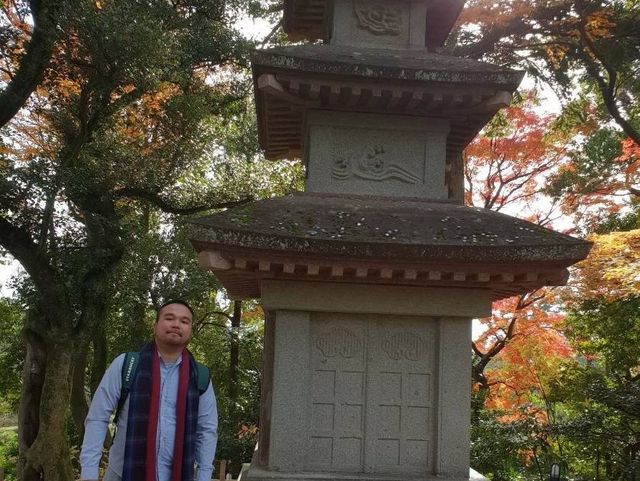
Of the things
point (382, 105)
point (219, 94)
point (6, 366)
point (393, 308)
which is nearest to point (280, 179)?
point (219, 94)

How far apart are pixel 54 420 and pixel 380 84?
31.7 feet

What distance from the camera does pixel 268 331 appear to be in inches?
299

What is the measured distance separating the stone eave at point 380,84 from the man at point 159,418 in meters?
4.10

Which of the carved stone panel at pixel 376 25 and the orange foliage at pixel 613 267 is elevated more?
the carved stone panel at pixel 376 25

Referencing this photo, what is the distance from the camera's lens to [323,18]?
33.7 feet

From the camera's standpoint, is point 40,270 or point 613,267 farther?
point 40,270

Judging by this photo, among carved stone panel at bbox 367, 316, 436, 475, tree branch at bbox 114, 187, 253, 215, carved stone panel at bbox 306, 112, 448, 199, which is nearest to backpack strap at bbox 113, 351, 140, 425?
carved stone panel at bbox 367, 316, 436, 475

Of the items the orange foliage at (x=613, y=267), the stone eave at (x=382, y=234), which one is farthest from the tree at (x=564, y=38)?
the stone eave at (x=382, y=234)

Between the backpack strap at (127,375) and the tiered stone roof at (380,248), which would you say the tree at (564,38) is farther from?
the backpack strap at (127,375)

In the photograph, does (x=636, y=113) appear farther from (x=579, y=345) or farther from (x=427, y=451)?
(x=427, y=451)

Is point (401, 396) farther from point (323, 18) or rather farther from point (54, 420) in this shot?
point (54, 420)

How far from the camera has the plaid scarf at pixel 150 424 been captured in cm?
378

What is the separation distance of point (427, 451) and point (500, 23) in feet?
35.5

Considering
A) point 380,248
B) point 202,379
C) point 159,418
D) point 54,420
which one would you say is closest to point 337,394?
point 380,248
